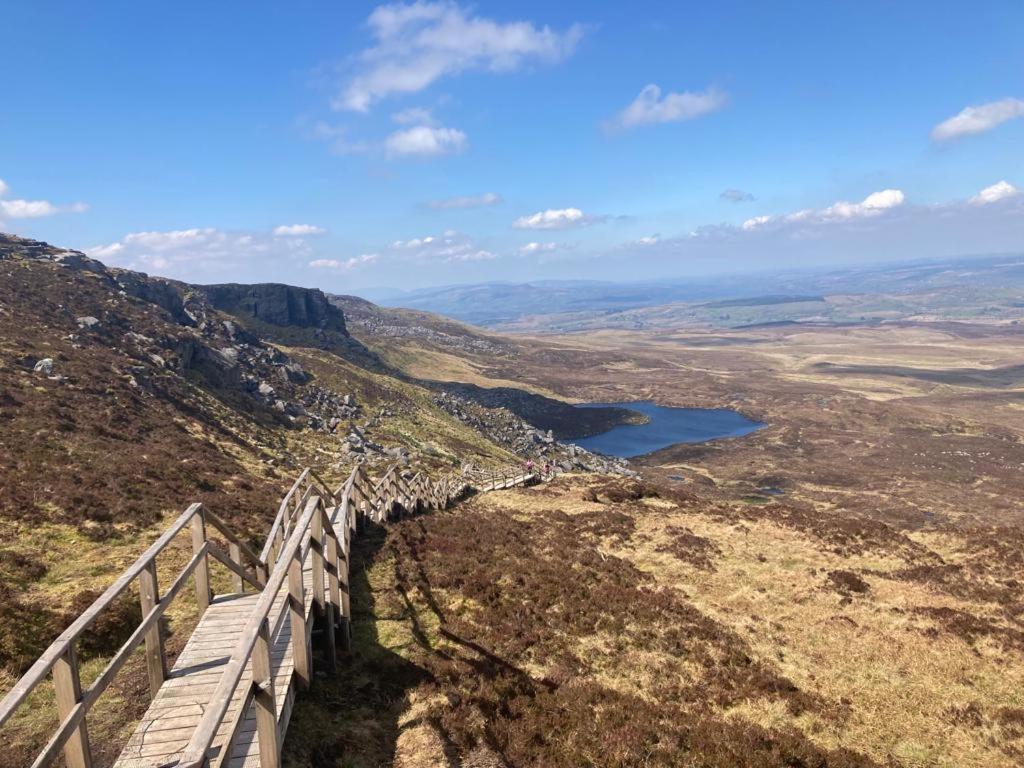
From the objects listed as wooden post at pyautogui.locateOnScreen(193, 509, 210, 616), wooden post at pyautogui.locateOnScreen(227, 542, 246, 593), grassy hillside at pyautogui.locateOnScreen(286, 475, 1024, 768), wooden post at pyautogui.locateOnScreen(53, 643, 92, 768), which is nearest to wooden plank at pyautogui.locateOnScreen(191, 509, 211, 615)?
wooden post at pyautogui.locateOnScreen(193, 509, 210, 616)

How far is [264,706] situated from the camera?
606 cm

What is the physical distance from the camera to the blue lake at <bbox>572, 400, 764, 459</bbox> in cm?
10294

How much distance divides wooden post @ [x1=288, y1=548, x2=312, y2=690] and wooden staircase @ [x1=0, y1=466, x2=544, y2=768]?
2 cm

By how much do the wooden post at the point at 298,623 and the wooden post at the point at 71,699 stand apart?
2.71 m

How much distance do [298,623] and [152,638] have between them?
1.96m

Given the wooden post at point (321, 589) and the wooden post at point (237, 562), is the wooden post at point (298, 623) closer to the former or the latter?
the wooden post at point (321, 589)

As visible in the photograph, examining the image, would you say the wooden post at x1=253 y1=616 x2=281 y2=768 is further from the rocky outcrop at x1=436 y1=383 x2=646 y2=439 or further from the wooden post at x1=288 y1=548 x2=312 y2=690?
the rocky outcrop at x1=436 y1=383 x2=646 y2=439

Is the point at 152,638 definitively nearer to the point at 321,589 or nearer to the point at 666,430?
the point at 321,589

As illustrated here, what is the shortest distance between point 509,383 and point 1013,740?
13728 cm

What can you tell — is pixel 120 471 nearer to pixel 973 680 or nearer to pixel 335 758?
pixel 335 758

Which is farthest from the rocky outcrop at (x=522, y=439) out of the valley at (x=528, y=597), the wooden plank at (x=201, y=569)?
the wooden plank at (x=201, y=569)

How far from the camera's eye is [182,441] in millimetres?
34312

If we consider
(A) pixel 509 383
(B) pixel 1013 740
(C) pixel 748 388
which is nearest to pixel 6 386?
(B) pixel 1013 740

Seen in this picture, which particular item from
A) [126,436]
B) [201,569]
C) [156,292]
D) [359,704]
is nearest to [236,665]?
[359,704]
